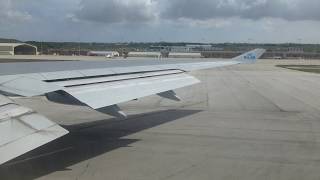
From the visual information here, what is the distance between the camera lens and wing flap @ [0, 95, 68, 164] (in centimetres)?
738

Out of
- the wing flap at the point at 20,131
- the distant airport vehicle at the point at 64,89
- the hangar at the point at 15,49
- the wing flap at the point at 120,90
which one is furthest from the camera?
the hangar at the point at 15,49

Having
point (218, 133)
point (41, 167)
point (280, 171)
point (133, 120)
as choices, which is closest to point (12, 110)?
point (41, 167)

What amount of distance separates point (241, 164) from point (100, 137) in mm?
4565

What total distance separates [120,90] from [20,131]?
416 centimetres

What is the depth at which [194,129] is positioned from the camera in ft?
51.1

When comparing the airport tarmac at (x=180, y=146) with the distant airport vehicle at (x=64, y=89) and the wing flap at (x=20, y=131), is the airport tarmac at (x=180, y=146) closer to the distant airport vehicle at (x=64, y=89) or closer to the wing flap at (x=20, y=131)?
the distant airport vehicle at (x=64, y=89)

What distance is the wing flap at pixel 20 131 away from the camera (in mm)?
7383

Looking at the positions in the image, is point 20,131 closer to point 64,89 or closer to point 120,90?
point 64,89

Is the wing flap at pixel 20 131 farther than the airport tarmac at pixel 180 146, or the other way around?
the airport tarmac at pixel 180 146

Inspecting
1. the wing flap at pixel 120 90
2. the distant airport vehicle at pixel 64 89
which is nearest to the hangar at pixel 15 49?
the distant airport vehicle at pixel 64 89

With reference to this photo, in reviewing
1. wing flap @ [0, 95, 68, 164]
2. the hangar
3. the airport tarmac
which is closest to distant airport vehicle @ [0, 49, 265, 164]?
wing flap @ [0, 95, 68, 164]

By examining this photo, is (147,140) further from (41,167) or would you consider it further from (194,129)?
(41,167)

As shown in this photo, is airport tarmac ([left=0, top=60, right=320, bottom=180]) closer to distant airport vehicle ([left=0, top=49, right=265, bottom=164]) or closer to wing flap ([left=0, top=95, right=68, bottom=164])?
distant airport vehicle ([left=0, top=49, right=265, bottom=164])

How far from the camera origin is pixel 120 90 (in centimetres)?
1167
